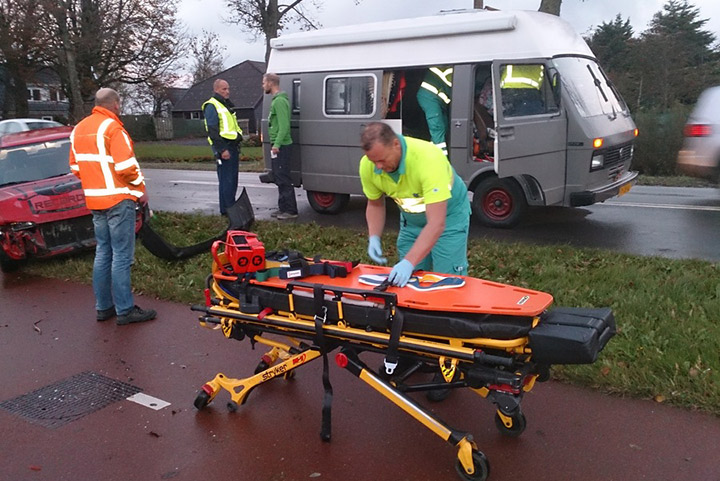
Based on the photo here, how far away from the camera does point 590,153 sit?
324 inches

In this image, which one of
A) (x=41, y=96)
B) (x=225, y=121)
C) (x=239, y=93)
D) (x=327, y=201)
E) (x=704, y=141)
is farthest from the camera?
(x=41, y=96)

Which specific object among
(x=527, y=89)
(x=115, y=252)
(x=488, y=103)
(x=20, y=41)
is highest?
(x=20, y=41)

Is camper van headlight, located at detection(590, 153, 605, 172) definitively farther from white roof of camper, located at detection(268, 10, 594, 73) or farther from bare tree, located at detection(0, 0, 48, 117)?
bare tree, located at detection(0, 0, 48, 117)

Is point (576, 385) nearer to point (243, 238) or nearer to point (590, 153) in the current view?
point (243, 238)

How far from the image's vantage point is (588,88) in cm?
869

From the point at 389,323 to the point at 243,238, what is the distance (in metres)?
1.18

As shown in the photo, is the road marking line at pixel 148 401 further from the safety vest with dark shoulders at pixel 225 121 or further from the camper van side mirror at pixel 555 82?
the camper van side mirror at pixel 555 82

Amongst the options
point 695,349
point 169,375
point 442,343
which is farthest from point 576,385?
point 169,375

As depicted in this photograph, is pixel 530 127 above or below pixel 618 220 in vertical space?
above

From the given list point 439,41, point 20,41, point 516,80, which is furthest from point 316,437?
point 20,41

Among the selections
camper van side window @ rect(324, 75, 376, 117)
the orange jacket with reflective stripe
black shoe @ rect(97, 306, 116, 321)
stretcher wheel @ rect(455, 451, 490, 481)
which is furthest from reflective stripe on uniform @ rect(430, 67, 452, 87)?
stretcher wheel @ rect(455, 451, 490, 481)

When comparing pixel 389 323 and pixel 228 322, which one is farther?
pixel 228 322

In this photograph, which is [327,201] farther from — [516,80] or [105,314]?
[105,314]

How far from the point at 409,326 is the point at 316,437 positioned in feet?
3.14
